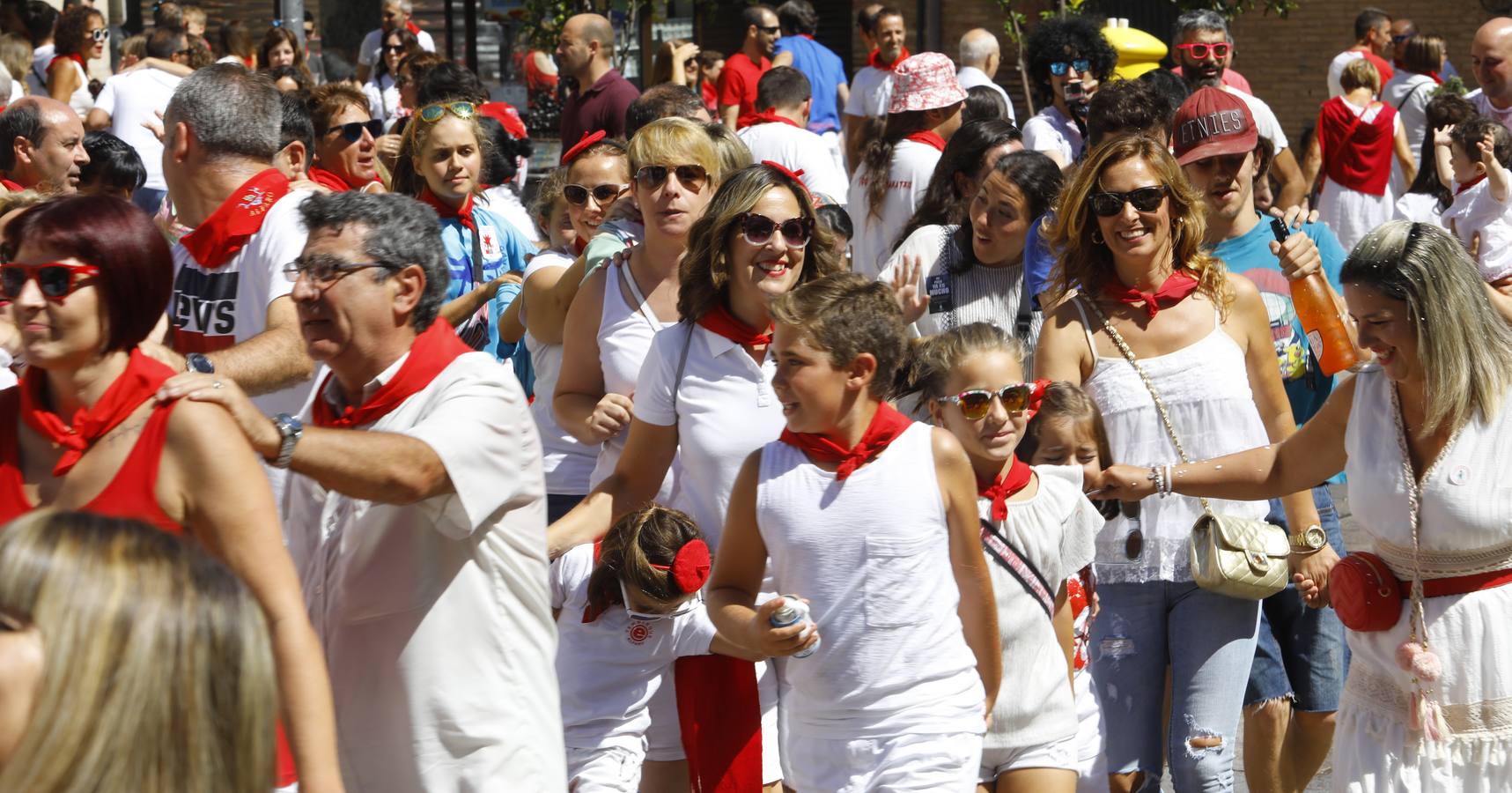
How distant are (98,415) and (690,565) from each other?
182 centimetres

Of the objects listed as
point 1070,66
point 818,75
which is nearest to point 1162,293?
point 1070,66

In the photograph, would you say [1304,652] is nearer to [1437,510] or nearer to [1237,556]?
[1237,556]

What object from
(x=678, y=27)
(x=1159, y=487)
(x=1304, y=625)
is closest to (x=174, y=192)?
(x=1159, y=487)

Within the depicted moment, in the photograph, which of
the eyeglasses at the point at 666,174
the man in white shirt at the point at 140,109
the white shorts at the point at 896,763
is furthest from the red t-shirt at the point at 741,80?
the white shorts at the point at 896,763

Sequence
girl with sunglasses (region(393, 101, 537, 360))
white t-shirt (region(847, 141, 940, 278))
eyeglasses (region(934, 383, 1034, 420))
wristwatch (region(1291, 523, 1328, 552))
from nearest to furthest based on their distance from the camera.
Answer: eyeglasses (region(934, 383, 1034, 420)), wristwatch (region(1291, 523, 1328, 552)), girl with sunglasses (region(393, 101, 537, 360)), white t-shirt (region(847, 141, 940, 278))

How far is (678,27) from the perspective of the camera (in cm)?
2542

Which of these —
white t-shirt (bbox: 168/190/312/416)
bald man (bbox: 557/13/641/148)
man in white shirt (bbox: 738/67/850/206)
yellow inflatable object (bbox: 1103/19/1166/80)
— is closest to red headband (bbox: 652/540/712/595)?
white t-shirt (bbox: 168/190/312/416)

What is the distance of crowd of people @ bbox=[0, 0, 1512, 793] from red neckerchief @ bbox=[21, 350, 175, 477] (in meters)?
0.01

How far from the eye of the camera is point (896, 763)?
3.71m

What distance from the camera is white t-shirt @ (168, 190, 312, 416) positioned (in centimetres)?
449

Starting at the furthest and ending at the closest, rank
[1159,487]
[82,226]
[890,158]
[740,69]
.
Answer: [740,69] → [890,158] → [1159,487] → [82,226]

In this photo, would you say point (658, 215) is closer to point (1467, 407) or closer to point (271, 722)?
point (1467, 407)

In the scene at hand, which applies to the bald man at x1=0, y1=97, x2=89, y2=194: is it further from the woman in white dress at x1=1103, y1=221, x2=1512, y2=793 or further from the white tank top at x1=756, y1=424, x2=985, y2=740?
the woman in white dress at x1=1103, y1=221, x2=1512, y2=793

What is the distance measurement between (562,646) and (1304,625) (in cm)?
213
